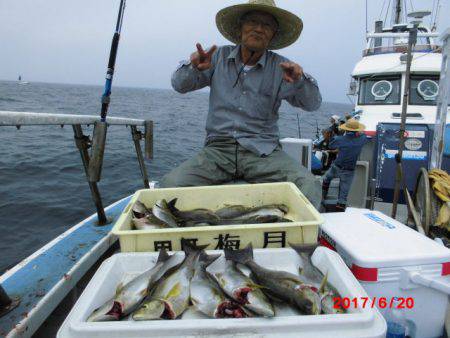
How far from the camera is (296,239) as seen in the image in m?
2.01

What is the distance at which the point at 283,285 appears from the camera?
160 cm

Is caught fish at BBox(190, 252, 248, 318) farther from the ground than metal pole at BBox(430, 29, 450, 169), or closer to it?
closer to it

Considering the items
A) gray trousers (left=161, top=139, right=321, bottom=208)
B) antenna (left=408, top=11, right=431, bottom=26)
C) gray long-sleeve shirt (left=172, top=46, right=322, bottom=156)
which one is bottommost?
gray trousers (left=161, top=139, right=321, bottom=208)

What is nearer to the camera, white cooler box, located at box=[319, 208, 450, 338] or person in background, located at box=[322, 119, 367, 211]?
white cooler box, located at box=[319, 208, 450, 338]

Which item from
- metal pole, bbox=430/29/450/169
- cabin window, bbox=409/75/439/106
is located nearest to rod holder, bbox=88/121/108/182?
metal pole, bbox=430/29/450/169

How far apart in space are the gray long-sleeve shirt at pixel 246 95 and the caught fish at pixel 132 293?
179cm

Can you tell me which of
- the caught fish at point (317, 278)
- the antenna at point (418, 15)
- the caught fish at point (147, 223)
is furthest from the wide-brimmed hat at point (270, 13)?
the antenna at point (418, 15)

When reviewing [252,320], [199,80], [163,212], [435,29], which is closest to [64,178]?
[199,80]

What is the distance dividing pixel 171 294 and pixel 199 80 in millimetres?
2414

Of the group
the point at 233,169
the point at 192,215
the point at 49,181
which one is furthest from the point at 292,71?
the point at 49,181

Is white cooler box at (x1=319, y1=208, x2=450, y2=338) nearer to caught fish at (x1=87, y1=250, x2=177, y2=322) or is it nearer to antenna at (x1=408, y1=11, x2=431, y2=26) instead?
caught fish at (x1=87, y1=250, x2=177, y2=322)

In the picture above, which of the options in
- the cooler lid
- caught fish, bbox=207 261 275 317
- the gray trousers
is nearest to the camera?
caught fish, bbox=207 261 275 317

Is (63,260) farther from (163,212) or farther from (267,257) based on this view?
(267,257)

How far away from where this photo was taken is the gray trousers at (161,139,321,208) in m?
3.18
